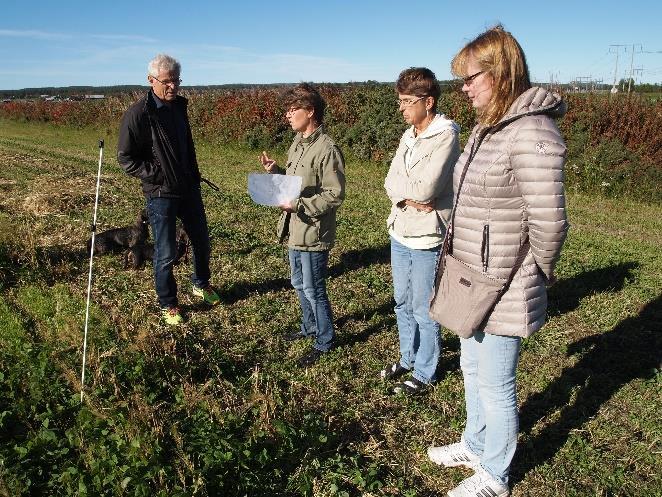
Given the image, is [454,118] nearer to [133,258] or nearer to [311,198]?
[133,258]

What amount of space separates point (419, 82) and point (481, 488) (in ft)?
7.65

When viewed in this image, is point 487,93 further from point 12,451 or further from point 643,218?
point 643,218

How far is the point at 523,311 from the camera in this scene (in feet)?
7.62

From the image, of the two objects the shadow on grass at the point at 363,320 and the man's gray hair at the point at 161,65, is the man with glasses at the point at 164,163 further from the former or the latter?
the shadow on grass at the point at 363,320

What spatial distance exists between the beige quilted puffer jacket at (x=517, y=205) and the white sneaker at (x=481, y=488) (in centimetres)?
93

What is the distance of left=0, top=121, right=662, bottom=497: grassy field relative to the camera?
2.81 meters

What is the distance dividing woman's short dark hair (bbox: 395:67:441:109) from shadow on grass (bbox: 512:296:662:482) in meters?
2.27

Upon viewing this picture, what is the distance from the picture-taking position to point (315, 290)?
4000 millimetres

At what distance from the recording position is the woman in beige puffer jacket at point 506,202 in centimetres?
206

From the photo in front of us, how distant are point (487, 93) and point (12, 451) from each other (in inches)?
120

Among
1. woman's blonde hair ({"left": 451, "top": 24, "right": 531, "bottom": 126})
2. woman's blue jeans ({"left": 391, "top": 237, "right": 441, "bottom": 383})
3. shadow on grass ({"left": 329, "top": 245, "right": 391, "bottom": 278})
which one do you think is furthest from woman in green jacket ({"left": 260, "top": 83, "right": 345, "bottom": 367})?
shadow on grass ({"left": 329, "top": 245, "right": 391, "bottom": 278})

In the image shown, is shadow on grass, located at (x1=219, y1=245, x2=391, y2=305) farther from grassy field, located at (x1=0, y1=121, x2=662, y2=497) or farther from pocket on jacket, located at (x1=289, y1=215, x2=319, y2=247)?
pocket on jacket, located at (x1=289, y1=215, x2=319, y2=247)

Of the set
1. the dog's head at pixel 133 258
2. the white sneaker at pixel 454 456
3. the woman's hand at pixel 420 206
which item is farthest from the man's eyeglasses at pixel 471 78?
the dog's head at pixel 133 258

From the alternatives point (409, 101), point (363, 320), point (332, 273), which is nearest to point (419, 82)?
point (409, 101)
